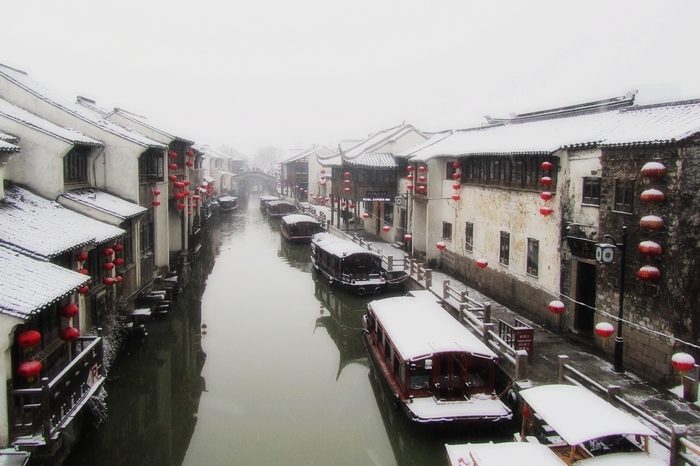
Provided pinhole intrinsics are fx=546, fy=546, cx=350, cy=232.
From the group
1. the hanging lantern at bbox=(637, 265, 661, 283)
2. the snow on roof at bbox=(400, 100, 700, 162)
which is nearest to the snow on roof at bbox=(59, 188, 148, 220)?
the snow on roof at bbox=(400, 100, 700, 162)

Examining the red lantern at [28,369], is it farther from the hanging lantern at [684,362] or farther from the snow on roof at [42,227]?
the hanging lantern at [684,362]

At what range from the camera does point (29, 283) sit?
32.7 ft

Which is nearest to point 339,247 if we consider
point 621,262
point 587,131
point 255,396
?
point 255,396

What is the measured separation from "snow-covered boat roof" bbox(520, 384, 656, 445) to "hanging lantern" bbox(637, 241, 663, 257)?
13.1 feet

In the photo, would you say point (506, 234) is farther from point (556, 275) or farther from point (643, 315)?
point (643, 315)

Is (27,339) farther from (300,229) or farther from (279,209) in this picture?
(279,209)

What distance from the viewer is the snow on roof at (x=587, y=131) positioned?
1330cm

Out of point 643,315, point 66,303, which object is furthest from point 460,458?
point 66,303

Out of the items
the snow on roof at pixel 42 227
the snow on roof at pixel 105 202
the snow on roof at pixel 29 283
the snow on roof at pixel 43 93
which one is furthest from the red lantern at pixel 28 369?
the snow on roof at pixel 43 93

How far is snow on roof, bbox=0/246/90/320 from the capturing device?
902 centimetres

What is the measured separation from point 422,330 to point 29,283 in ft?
29.6

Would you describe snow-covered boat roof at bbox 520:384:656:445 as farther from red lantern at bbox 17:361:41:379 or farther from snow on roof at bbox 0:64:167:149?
snow on roof at bbox 0:64:167:149

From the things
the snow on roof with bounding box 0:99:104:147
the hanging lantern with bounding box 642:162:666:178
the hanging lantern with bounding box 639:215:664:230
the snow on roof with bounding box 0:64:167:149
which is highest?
the snow on roof with bounding box 0:64:167:149

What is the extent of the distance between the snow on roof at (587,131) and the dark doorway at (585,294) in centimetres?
384
